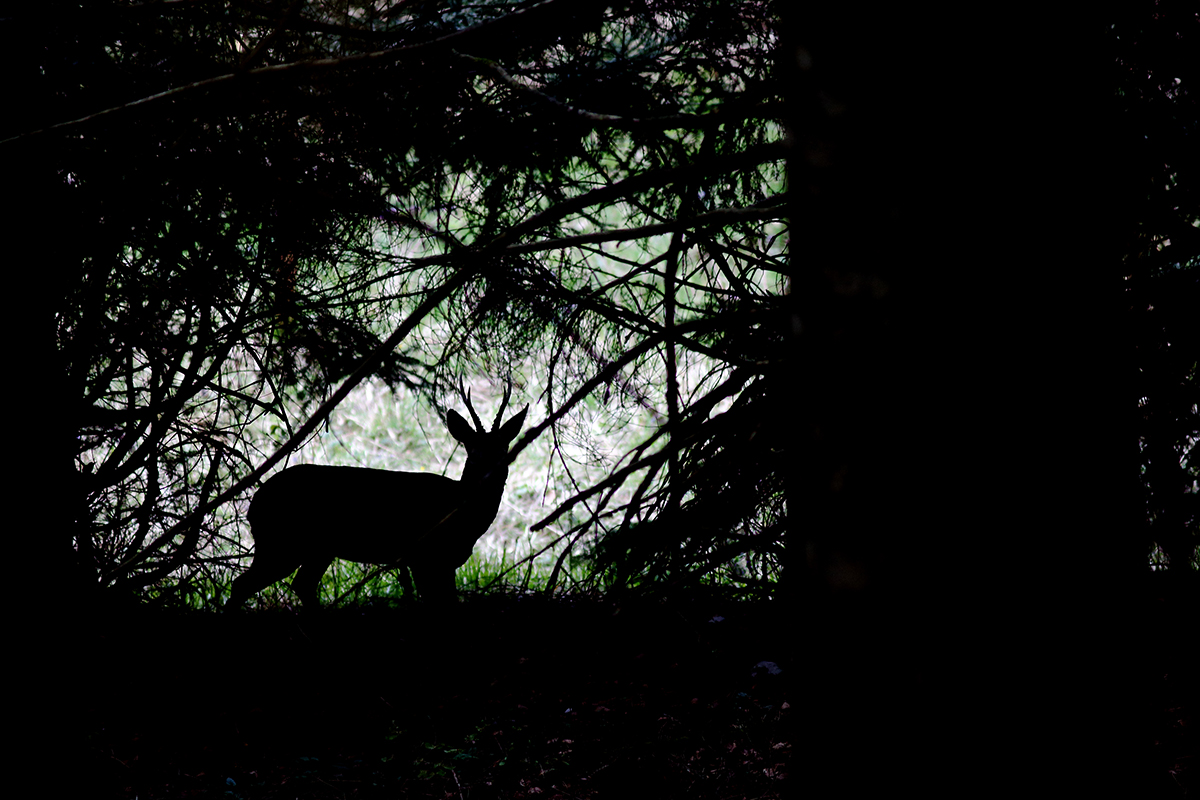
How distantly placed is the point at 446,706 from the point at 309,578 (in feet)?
3.74

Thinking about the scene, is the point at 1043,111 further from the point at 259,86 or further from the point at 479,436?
the point at 479,436

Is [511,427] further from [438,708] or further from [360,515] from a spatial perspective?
[438,708]

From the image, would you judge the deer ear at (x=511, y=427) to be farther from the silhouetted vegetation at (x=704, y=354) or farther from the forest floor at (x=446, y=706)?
the forest floor at (x=446, y=706)

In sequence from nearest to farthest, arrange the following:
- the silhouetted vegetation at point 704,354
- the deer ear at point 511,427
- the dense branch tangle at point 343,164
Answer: the silhouetted vegetation at point 704,354
the dense branch tangle at point 343,164
the deer ear at point 511,427

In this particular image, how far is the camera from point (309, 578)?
16.6 feet

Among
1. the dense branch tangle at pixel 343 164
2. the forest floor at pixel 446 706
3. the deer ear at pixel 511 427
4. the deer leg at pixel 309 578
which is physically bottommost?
the forest floor at pixel 446 706

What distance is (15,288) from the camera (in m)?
2.57

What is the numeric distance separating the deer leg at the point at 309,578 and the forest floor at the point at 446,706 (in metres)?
0.17

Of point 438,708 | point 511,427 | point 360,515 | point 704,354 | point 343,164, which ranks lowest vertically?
point 438,708

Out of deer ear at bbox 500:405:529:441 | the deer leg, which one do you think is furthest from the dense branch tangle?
the deer leg

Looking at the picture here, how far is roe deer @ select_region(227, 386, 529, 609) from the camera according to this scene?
4.86 meters

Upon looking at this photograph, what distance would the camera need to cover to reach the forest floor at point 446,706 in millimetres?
3881

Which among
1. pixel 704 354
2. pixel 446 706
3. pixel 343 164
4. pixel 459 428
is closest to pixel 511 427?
pixel 459 428

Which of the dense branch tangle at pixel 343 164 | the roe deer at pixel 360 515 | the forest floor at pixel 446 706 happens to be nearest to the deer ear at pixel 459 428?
the roe deer at pixel 360 515
